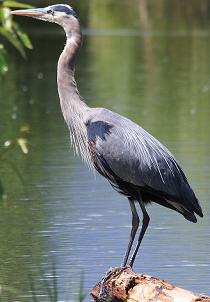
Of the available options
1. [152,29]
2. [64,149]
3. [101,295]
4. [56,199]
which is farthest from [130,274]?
[152,29]

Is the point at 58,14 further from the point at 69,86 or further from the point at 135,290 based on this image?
the point at 135,290

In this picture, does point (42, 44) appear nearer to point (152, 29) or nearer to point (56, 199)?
point (152, 29)

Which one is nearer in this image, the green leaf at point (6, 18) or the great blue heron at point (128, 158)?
the green leaf at point (6, 18)

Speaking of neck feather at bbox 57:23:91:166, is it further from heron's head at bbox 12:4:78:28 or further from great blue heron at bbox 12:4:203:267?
heron's head at bbox 12:4:78:28

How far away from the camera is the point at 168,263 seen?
8.09 metres

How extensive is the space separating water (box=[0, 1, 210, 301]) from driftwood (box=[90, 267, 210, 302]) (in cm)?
57

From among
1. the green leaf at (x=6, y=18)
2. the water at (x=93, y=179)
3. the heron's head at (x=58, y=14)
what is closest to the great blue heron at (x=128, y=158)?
the heron's head at (x=58, y=14)

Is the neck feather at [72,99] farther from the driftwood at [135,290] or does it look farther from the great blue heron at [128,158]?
the driftwood at [135,290]

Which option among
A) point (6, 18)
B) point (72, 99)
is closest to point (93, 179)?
point (72, 99)

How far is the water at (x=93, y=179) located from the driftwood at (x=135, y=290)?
57cm

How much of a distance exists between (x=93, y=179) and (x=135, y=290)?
5496mm

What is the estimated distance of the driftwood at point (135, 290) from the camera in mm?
6074

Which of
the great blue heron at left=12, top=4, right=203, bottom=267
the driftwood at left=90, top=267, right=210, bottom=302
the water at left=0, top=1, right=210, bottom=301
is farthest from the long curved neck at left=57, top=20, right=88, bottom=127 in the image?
the driftwood at left=90, top=267, right=210, bottom=302

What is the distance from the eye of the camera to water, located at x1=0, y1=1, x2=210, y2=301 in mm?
8102
